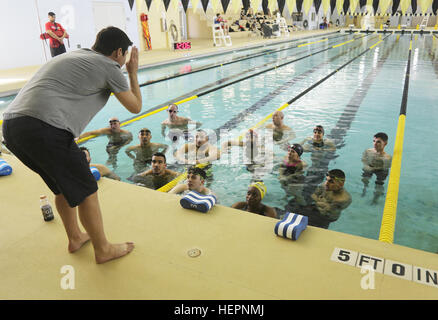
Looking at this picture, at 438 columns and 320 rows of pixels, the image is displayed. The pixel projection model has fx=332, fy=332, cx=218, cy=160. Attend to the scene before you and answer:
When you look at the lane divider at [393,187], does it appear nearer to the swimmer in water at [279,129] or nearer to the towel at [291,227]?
the towel at [291,227]

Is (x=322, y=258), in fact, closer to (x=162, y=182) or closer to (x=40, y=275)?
(x=40, y=275)

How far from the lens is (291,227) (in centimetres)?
204

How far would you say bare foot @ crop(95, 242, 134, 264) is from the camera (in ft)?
6.01

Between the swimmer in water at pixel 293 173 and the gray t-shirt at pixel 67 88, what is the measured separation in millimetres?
2753

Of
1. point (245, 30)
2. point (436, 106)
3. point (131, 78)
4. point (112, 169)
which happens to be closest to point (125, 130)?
point (112, 169)

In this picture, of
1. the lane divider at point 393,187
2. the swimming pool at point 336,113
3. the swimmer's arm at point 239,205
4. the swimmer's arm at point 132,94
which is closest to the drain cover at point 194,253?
the swimmer's arm at point 132,94

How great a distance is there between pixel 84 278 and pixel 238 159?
3159 mm

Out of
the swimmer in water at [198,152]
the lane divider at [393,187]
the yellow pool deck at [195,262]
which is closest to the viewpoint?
the yellow pool deck at [195,262]

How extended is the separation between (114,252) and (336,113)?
5840mm

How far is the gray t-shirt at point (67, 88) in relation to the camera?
58.8 inches

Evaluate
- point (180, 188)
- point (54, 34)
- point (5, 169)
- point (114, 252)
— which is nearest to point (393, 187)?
point (180, 188)

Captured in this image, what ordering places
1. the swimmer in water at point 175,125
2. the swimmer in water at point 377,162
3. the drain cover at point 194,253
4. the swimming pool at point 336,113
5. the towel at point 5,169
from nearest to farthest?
1. the drain cover at point 194,253
2. the towel at point 5,169
3. the swimming pool at point 336,113
4. the swimmer in water at point 377,162
5. the swimmer in water at point 175,125

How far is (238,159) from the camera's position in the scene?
185 inches

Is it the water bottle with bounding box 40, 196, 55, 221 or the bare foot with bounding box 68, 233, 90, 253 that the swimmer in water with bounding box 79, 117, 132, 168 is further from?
the bare foot with bounding box 68, 233, 90, 253
